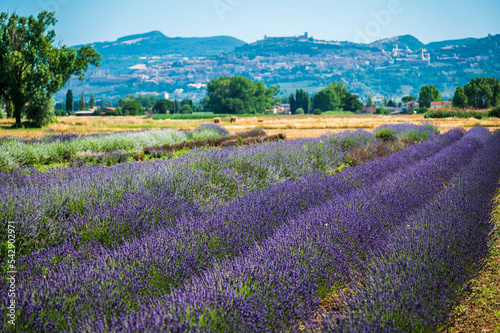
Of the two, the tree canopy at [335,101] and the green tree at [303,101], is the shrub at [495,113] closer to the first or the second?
the tree canopy at [335,101]

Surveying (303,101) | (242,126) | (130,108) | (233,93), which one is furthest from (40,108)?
(303,101)

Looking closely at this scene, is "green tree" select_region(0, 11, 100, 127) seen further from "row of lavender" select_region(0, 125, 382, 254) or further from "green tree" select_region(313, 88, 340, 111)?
"green tree" select_region(313, 88, 340, 111)

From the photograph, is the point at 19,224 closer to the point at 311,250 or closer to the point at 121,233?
the point at 121,233

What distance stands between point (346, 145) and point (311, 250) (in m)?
8.60

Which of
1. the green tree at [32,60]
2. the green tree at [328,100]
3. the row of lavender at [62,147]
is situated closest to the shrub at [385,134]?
the row of lavender at [62,147]

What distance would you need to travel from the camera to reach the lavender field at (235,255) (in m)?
1.83

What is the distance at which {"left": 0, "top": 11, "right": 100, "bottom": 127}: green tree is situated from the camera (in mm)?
26094

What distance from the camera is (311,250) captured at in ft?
8.29

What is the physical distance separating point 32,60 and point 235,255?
29894 mm

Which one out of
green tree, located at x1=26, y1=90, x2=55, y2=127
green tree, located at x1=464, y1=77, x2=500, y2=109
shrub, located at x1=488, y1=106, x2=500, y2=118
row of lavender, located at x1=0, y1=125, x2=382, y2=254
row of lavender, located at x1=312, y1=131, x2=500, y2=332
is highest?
green tree, located at x1=464, y1=77, x2=500, y2=109

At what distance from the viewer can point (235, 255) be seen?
9.43 feet

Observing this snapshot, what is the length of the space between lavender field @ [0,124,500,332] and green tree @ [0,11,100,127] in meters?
25.3

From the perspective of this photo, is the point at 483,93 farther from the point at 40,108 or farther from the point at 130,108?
the point at 130,108

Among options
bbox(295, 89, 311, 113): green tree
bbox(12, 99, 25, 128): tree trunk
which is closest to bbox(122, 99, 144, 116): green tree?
bbox(295, 89, 311, 113): green tree
